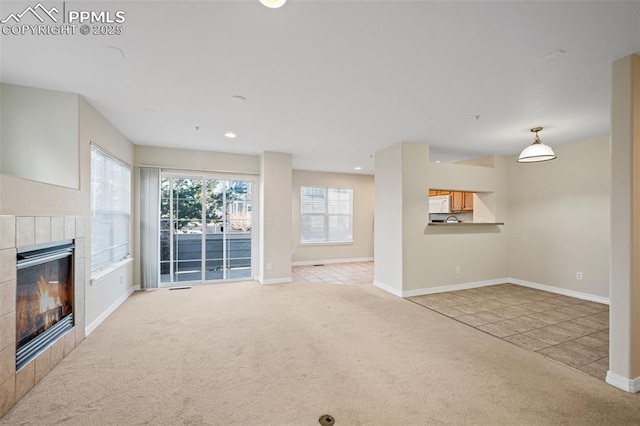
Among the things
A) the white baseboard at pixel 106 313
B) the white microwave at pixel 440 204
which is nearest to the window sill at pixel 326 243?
the white microwave at pixel 440 204

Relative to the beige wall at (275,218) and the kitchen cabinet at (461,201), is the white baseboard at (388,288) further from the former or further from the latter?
the kitchen cabinet at (461,201)

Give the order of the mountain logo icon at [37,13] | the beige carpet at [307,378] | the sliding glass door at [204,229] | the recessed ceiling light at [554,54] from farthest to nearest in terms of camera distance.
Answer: the sliding glass door at [204,229] → the recessed ceiling light at [554,54] → the beige carpet at [307,378] → the mountain logo icon at [37,13]

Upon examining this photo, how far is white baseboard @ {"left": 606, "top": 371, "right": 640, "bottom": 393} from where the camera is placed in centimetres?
220

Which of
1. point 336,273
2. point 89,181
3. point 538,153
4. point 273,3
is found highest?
point 273,3

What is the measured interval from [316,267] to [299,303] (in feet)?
10.4

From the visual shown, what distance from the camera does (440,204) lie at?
22.0ft

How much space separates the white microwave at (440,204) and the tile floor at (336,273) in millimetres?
2195

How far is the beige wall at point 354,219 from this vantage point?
7816mm

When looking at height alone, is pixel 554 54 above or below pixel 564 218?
above

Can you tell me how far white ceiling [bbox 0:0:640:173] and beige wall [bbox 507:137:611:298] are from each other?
82 centimetres

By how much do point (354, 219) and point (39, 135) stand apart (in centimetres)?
693

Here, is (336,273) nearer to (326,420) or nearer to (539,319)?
(539,319)

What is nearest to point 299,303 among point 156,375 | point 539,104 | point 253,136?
point 156,375

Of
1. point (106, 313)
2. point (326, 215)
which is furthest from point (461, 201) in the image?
point (106, 313)
